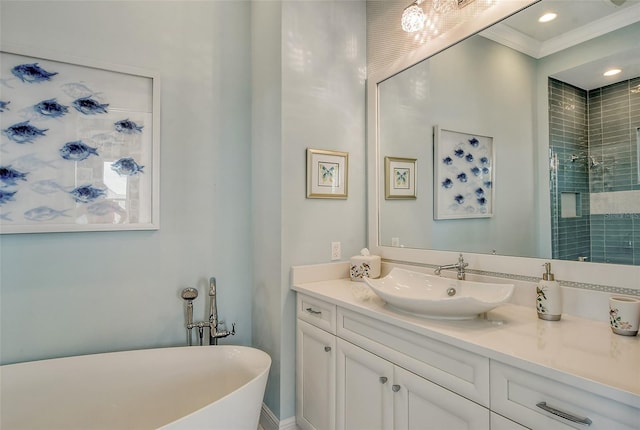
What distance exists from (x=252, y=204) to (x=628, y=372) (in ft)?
6.32

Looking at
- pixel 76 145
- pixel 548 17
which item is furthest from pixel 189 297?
pixel 548 17

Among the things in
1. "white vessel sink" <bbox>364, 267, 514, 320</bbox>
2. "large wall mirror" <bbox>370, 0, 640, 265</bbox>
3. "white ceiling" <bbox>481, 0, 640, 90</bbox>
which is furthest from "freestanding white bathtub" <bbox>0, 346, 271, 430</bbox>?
"white ceiling" <bbox>481, 0, 640, 90</bbox>

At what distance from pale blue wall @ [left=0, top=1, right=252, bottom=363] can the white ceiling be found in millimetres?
1600

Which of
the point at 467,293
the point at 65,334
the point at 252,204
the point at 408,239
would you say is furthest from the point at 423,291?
the point at 65,334

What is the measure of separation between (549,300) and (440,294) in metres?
0.44

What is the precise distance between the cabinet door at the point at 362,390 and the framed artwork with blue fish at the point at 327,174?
87 centimetres

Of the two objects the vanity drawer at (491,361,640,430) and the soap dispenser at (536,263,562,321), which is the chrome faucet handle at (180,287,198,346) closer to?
the vanity drawer at (491,361,640,430)

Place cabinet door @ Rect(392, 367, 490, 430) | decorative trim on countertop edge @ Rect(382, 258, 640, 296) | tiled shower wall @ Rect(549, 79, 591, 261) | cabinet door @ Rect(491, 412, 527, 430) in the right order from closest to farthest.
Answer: cabinet door @ Rect(491, 412, 527, 430) → cabinet door @ Rect(392, 367, 490, 430) → decorative trim on countertop edge @ Rect(382, 258, 640, 296) → tiled shower wall @ Rect(549, 79, 591, 261)

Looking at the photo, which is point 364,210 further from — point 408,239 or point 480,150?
point 480,150

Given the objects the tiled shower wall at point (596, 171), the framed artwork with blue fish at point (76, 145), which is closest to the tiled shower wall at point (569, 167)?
the tiled shower wall at point (596, 171)

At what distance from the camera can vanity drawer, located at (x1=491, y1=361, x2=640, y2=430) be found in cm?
73

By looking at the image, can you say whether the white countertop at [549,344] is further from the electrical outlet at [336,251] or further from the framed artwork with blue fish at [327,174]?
the framed artwork with blue fish at [327,174]

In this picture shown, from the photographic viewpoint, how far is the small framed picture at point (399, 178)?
1.96 m

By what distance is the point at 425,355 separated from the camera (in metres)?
1.15
